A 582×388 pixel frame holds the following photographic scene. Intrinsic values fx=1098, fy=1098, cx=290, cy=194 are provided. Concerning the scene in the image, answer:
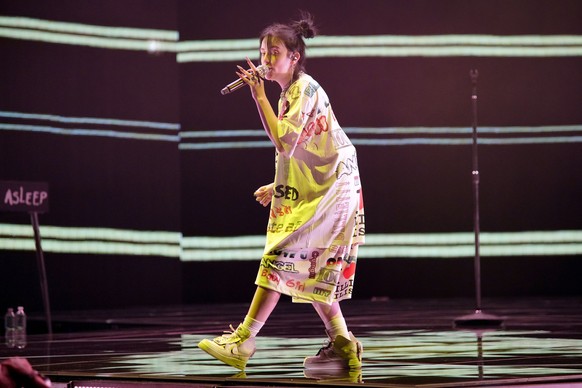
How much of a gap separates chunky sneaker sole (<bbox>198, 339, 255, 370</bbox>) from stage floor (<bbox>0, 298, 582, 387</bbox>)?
0.16 ft

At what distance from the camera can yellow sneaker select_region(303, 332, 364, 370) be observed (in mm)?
3816

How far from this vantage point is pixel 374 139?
9.80 meters

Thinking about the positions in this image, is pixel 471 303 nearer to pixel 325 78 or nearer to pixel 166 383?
pixel 325 78

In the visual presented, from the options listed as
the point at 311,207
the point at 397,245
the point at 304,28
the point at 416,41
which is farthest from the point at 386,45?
the point at 311,207

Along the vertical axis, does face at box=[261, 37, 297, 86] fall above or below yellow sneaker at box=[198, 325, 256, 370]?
above

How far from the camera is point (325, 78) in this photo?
9844 mm

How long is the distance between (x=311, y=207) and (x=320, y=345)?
1412mm

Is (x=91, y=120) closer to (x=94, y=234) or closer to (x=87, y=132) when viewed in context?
(x=87, y=132)

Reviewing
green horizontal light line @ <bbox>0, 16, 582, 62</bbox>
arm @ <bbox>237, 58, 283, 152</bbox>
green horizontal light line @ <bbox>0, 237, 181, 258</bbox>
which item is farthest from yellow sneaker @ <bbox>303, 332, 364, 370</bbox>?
green horizontal light line @ <bbox>0, 16, 582, 62</bbox>

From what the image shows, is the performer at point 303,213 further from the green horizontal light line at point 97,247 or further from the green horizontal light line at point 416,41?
the green horizontal light line at point 416,41

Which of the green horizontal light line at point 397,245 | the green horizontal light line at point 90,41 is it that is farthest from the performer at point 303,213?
the green horizontal light line at point 397,245

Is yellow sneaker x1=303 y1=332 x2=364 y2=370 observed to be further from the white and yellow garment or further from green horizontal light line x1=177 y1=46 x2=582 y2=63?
green horizontal light line x1=177 y1=46 x2=582 y2=63

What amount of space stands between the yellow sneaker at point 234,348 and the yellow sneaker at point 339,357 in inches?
9.3

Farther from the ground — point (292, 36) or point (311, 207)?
point (292, 36)
